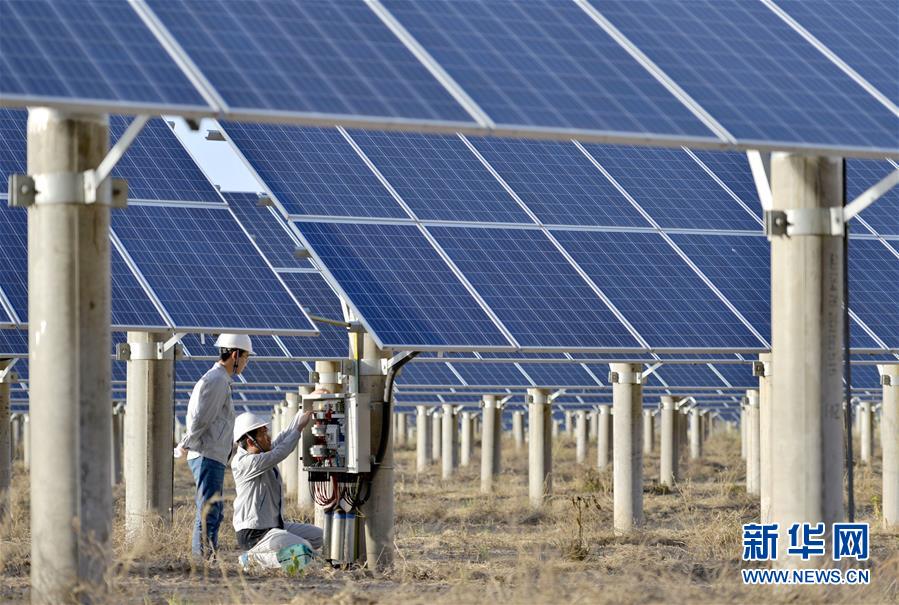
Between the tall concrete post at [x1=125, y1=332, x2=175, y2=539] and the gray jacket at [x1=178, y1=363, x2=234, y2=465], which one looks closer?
the gray jacket at [x1=178, y1=363, x2=234, y2=465]

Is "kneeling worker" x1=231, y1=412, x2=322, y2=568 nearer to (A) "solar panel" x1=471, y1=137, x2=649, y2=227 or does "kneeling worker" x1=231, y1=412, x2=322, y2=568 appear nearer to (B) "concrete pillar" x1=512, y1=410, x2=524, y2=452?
(A) "solar panel" x1=471, y1=137, x2=649, y2=227

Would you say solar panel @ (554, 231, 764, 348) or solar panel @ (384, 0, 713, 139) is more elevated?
solar panel @ (384, 0, 713, 139)

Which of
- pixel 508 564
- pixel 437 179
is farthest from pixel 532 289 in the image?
pixel 508 564

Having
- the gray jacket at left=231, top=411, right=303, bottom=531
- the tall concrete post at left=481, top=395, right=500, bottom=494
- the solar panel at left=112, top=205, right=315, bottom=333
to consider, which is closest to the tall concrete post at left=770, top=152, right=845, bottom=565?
the gray jacket at left=231, top=411, right=303, bottom=531

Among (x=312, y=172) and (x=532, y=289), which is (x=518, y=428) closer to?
(x=532, y=289)

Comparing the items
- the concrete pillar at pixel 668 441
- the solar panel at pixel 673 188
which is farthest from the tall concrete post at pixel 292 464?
the solar panel at pixel 673 188

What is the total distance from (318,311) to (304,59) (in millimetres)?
10932

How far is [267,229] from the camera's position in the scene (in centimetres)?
2378

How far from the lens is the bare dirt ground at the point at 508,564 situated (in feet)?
36.3

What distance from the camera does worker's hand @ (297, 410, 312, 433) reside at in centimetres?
1523

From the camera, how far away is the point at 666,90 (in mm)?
11633

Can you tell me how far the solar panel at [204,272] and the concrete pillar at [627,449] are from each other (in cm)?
563

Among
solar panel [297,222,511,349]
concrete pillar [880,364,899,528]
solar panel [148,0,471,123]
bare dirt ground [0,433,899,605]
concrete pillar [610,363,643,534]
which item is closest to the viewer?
solar panel [148,0,471,123]

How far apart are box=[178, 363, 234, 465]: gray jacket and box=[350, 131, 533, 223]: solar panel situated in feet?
14.6
